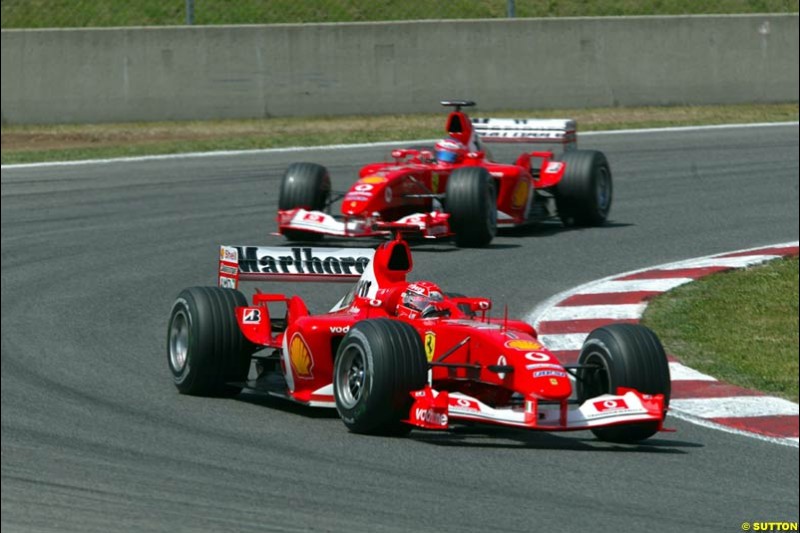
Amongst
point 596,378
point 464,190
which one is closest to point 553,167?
point 464,190

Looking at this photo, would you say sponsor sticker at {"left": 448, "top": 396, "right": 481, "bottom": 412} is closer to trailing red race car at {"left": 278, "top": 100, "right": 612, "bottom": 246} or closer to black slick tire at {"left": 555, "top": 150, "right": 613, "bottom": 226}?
trailing red race car at {"left": 278, "top": 100, "right": 612, "bottom": 246}

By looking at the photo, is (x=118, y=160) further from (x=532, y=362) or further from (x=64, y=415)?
(x=532, y=362)

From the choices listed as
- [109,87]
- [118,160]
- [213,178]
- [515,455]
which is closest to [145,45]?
[109,87]

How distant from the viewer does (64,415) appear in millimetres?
8992

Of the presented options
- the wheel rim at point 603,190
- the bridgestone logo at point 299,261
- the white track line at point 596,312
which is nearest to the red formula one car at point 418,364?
the white track line at point 596,312

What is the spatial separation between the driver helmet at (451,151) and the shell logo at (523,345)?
9.03ft

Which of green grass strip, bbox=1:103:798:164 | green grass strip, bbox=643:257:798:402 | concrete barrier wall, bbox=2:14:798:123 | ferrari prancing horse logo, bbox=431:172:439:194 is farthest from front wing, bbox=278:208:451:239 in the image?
concrete barrier wall, bbox=2:14:798:123

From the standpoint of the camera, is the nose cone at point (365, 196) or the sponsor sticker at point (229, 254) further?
the nose cone at point (365, 196)

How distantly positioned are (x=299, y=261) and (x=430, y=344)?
3.57m

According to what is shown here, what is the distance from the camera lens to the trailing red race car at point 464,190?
9016mm

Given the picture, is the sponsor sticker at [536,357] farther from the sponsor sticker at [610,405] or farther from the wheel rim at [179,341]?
the wheel rim at [179,341]

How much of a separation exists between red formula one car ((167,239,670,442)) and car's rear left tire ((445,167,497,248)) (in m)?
0.57

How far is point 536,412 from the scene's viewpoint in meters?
7.24

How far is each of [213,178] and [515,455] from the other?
10.6m
